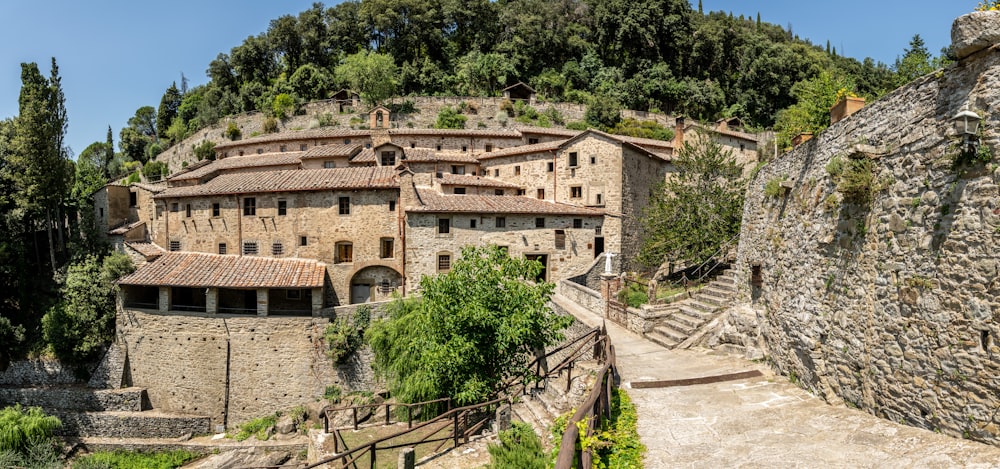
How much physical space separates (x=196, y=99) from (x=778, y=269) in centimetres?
7744

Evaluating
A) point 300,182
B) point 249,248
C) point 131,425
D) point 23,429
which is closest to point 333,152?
point 300,182

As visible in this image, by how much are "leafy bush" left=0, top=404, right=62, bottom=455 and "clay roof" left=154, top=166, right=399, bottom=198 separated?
40.8ft

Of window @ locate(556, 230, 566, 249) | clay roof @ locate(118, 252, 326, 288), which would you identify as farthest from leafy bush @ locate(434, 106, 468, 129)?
clay roof @ locate(118, 252, 326, 288)

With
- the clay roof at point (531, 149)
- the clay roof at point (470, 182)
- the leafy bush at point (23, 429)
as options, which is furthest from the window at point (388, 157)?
the leafy bush at point (23, 429)

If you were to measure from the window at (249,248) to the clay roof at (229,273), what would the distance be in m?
1.51

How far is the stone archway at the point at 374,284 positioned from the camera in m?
26.5

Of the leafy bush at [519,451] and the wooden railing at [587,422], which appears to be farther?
the leafy bush at [519,451]

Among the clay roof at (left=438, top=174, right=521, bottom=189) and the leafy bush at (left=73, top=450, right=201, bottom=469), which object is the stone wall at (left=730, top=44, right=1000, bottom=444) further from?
the leafy bush at (left=73, top=450, right=201, bottom=469)

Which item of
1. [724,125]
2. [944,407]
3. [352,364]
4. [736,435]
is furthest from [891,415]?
[724,125]

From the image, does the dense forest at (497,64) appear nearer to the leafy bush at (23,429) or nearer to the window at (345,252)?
the leafy bush at (23,429)

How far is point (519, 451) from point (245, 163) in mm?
38651

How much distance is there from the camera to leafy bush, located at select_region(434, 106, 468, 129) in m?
48.6

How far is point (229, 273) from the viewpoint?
23938 millimetres

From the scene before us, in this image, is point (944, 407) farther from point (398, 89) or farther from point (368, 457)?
point (398, 89)
